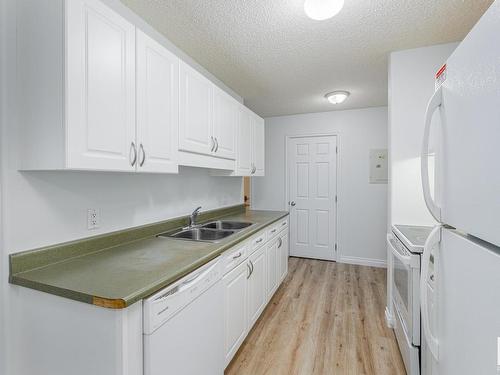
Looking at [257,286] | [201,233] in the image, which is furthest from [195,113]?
[257,286]

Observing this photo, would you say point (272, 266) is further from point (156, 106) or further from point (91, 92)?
point (91, 92)

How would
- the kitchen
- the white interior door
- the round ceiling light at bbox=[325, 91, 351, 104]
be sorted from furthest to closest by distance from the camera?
the white interior door, the round ceiling light at bbox=[325, 91, 351, 104], the kitchen

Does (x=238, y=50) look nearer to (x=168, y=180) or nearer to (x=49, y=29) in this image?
(x=168, y=180)

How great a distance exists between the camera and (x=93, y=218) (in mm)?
1495

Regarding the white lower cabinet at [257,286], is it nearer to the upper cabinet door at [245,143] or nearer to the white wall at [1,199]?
the upper cabinet door at [245,143]

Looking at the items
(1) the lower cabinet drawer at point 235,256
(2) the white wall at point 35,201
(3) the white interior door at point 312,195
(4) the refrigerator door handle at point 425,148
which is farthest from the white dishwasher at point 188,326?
(3) the white interior door at point 312,195

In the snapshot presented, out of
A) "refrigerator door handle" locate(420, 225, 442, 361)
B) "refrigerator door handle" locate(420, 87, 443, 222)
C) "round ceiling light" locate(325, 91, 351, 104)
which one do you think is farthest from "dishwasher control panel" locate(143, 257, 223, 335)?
"round ceiling light" locate(325, 91, 351, 104)

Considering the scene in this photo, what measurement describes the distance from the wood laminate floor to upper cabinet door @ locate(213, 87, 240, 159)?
5.48 ft

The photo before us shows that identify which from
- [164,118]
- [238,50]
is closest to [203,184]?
[164,118]

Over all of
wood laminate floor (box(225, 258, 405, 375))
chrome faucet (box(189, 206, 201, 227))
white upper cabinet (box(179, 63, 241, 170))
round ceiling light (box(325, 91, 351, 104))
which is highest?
round ceiling light (box(325, 91, 351, 104))

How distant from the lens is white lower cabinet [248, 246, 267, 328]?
217 centimetres

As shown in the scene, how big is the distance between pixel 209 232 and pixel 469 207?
201cm

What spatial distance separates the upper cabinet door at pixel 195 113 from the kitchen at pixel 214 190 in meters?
0.02

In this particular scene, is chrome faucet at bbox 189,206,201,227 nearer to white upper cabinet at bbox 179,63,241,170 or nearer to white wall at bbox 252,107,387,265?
white upper cabinet at bbox 179,63,241,170
